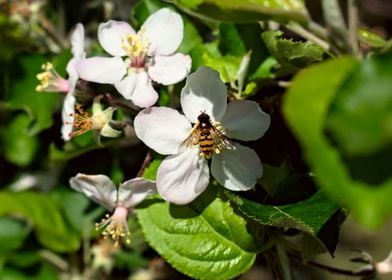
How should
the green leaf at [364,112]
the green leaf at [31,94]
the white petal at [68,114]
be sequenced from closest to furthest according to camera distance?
the green leaf at [364,112], the white petal at [68,114], the green leaf at [31,94]

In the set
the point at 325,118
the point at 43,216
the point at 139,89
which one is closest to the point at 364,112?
the point at 325,118

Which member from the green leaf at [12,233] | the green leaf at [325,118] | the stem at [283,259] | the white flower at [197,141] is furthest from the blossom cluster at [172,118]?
the green leaf at [12,233]

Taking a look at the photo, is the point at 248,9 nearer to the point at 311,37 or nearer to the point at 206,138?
the point at 311,37

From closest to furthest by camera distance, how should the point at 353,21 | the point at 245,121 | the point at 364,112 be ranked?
the point at 364,112 < the point at 353,21 < the point at 245,121

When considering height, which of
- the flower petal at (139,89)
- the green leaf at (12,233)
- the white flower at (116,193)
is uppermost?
the flower petal at (139,89)

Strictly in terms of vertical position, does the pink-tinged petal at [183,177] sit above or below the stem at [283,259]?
above

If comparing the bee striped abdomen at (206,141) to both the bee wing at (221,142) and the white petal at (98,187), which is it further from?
the white petal at (98,187)

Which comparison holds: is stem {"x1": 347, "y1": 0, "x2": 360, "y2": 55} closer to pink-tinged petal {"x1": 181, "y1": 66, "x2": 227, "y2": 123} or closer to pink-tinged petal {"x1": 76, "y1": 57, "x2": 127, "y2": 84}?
pink-tinged petal {"x1": 181, "y1": 66, "x2": 227, "y2": 123}

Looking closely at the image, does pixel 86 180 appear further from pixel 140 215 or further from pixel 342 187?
pixel 342 187
